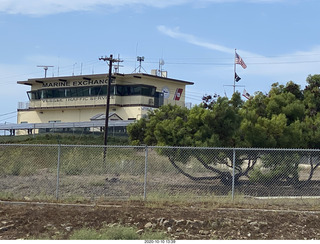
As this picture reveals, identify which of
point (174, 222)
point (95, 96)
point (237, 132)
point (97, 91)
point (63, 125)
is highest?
point (97, 91)

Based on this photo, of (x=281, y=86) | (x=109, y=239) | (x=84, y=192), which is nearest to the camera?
(x=109, y=239)

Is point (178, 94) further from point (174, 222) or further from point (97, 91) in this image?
point (174, 222)

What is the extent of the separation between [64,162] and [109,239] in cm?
1266

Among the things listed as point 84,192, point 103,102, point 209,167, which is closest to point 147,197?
point 84,192

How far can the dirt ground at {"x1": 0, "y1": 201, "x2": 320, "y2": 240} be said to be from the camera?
39.6 feet

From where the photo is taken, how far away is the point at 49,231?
39.8 ft

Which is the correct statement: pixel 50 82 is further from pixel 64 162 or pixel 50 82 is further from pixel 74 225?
pixel 74 225

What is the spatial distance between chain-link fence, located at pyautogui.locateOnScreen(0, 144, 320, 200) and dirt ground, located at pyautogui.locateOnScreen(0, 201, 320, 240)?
121 inches

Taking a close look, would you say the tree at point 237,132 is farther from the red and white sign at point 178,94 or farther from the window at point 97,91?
the red and white sign at point 178,94

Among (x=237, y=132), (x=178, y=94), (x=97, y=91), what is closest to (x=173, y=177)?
(x=237, y=132)

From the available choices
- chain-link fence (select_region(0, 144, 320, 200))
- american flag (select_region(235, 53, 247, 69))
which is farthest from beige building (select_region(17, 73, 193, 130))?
chain-link fence (select_region(0, 144, 320, 200))

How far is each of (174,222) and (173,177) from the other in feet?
28.0

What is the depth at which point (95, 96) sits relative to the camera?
176ft

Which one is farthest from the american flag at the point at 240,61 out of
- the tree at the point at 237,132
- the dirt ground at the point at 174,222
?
the dirt ground at the point at 174,222
